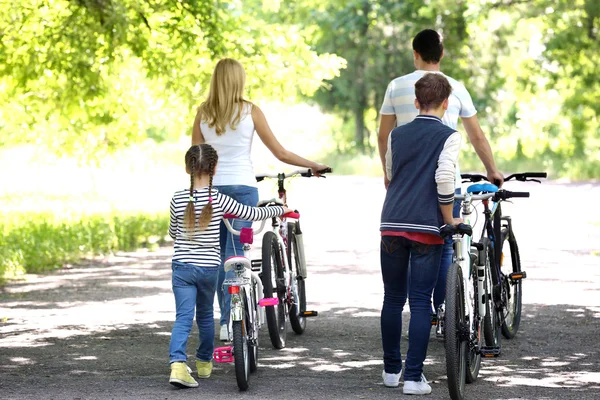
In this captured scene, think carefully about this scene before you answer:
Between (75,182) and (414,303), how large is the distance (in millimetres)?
29776

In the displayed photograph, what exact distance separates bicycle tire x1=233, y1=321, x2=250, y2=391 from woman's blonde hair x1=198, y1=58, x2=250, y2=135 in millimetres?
1593

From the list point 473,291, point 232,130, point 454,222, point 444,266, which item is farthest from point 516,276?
point 232,130

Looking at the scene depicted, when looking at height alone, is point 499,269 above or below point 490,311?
above

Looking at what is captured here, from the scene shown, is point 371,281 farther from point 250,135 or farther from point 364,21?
point 364,21

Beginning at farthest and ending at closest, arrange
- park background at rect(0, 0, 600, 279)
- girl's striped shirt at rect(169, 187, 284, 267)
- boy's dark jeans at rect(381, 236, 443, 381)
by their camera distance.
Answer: park background at rect(0, 0, 600, 279)
girl's striped shirt at rect(169, 187, 284, 267)
boy's dark jeans at rect(381, 236, 443, 381)

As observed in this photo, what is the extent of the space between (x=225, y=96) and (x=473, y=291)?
2040mm

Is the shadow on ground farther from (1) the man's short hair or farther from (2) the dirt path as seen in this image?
(1) the man's short hair

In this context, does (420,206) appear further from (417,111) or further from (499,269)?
(499,269)

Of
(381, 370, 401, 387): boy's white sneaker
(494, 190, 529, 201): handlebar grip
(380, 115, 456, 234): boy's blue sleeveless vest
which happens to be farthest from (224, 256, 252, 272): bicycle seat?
(494, 190, 529, 201): handlebar grip

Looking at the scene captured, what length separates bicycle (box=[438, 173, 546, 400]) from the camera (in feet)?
21.3

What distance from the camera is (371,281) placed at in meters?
12.7

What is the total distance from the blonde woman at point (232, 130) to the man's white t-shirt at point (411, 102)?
2.00 feet

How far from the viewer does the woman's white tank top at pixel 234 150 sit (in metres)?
8.05

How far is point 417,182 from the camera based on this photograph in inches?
265
